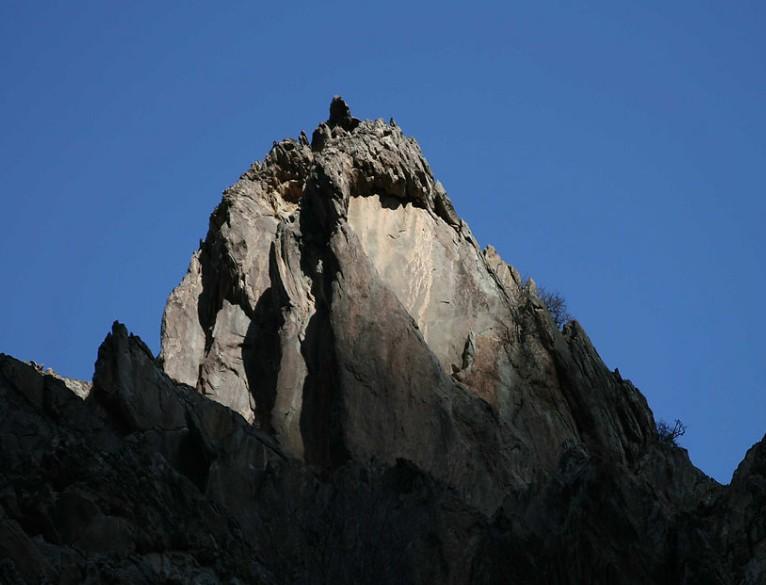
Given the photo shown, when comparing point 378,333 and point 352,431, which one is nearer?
point 352,431

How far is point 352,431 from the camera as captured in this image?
46438mm

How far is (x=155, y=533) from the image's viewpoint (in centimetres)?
3491

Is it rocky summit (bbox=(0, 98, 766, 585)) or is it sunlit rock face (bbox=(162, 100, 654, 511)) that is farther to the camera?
sunlit rock face (bbox=(162, 100, 654, 511))

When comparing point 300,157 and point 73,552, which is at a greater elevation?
point 300,157

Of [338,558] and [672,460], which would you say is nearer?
[338,558]

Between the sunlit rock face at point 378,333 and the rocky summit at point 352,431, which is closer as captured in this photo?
the rocky summit at point 352,431

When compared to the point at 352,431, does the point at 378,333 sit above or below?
above

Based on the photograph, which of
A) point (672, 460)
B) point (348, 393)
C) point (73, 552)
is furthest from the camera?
point (672, 460)

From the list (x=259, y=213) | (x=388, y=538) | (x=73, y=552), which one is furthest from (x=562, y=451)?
(x=73, y=552)

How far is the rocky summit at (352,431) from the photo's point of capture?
117ft

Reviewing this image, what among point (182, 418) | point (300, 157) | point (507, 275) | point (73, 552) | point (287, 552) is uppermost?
point (300, 157)

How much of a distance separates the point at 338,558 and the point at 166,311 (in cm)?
2129

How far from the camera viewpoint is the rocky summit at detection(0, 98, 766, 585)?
3581 centimetres

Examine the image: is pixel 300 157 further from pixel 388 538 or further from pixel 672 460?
pixel 388 538
